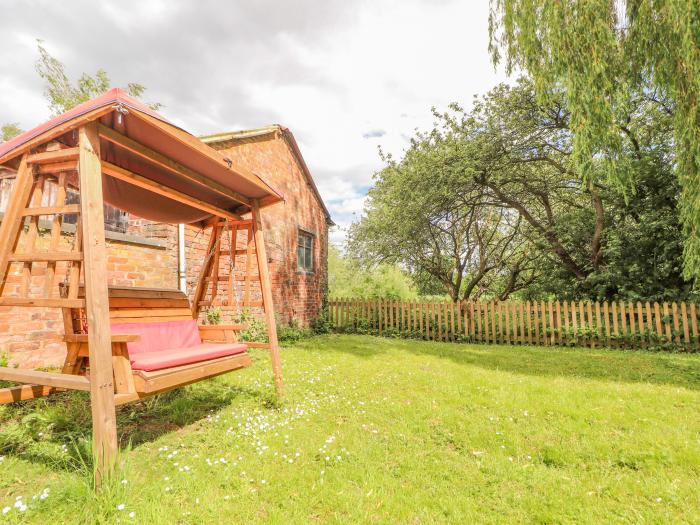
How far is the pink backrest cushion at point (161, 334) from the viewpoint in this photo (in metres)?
3.37

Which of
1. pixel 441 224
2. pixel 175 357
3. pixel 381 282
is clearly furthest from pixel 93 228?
pixel 381 282

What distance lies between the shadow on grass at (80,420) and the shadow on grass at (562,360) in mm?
3220

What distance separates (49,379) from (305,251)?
925 centimetres

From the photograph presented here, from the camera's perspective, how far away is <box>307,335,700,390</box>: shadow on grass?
526 centimetres

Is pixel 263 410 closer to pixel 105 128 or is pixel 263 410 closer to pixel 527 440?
pixel 527 440

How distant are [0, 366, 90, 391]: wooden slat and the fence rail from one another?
29.4ft

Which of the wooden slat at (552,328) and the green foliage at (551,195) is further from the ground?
the green foliage at (551,195)

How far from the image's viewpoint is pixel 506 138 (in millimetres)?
10164

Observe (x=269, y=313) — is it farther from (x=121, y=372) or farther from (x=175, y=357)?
(x=121, y=372)

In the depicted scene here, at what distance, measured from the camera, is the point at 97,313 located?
6.90 ft

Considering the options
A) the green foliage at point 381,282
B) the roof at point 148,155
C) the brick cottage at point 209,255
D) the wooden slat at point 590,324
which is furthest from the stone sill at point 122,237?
the wooden slat at point 590,324

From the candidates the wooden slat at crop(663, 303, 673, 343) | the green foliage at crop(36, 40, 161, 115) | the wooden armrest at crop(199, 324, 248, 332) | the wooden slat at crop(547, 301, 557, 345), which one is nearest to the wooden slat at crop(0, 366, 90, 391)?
the wooden armrest at crop(199, 324, 248, 332)

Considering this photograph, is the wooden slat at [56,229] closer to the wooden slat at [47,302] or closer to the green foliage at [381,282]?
the wooden slat at [47,302]

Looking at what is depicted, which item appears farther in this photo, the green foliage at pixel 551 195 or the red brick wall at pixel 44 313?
the green foliage at pixel 551 195
